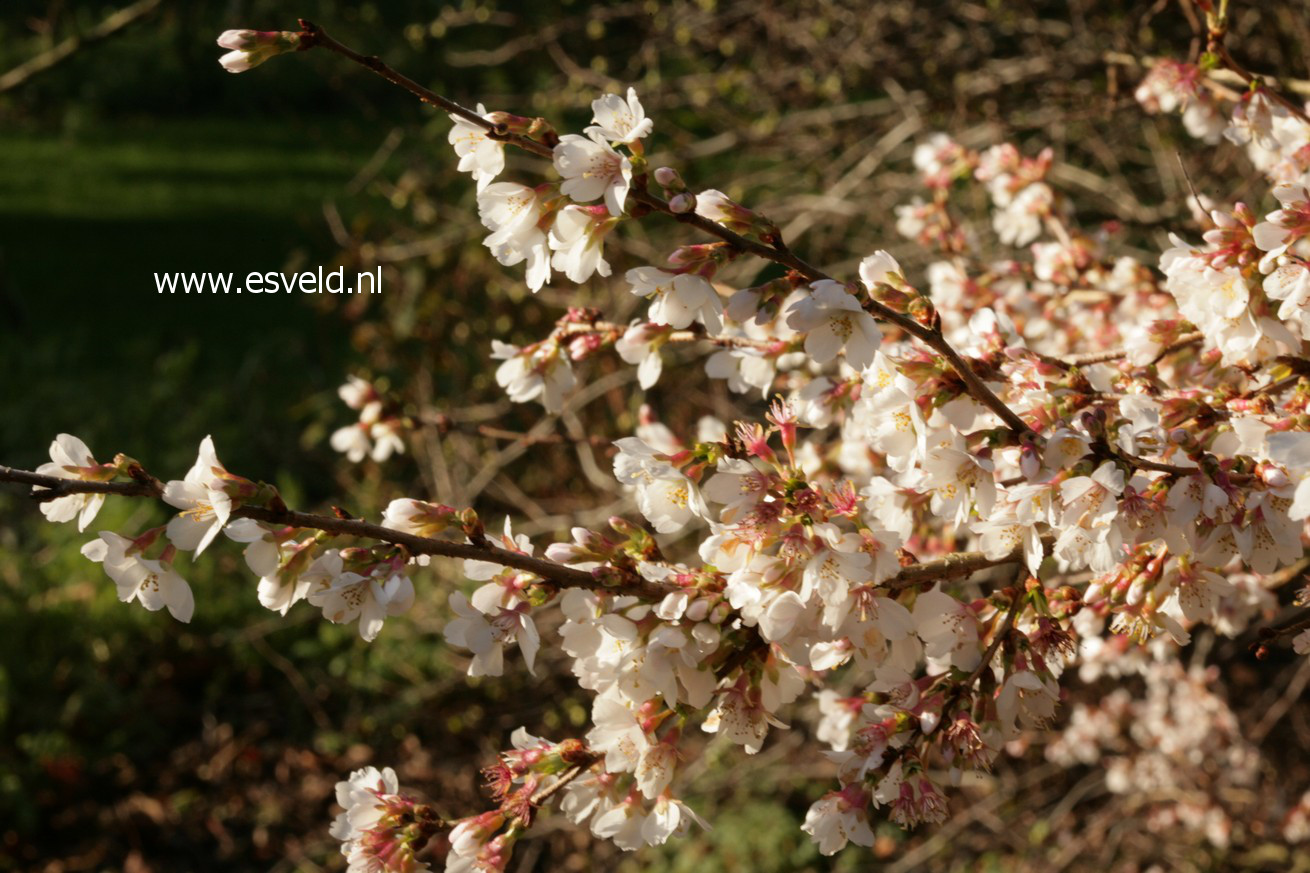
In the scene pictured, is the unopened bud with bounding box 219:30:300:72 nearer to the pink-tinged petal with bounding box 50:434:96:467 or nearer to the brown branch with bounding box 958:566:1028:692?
the pink-tinged petal with bounding box 50:434:96:467

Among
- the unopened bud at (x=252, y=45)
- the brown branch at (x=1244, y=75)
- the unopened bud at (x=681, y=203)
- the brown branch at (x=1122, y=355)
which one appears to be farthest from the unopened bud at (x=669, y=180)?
the brown branch at (x=1244, y=75)

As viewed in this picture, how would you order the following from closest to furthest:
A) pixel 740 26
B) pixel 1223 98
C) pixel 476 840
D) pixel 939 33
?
pixel 476 840
pixel 1223 98
pixel 939 33
pixel 740 26

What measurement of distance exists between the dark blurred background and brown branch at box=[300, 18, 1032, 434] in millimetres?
1023

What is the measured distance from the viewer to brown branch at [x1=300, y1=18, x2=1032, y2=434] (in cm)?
120

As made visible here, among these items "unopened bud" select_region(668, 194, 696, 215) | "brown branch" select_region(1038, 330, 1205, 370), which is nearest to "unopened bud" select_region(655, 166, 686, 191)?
"unopened bud" select_region(668, 194, 696, 215)

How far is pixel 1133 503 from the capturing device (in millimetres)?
1261

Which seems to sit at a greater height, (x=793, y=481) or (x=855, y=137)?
(x=793, y=481)

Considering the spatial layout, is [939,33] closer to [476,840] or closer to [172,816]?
[476,840]

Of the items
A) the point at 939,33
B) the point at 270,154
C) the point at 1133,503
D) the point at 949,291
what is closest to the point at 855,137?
the point at 939,33

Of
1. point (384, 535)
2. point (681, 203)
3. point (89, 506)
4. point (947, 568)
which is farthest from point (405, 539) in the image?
point (947, 568)

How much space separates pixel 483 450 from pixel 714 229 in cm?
398

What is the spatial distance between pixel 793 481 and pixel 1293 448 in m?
0.48

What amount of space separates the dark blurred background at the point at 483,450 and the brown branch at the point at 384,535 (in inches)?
38.3

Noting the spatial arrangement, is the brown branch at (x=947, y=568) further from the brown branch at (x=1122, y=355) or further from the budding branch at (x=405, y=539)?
the brown branch at (x=1122, y=355)
